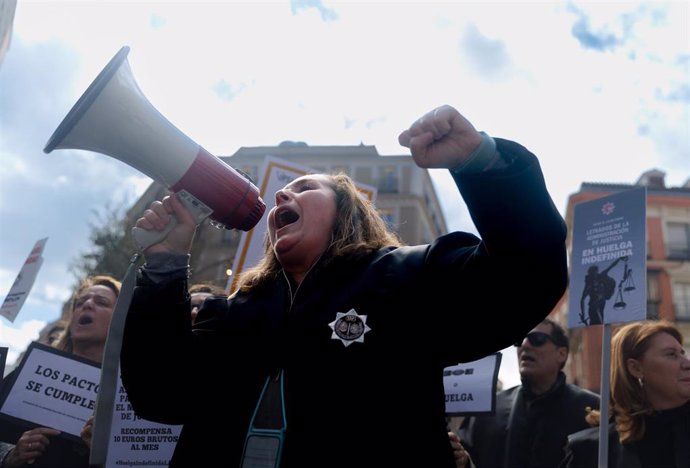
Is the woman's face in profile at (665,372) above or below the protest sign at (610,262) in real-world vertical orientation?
below

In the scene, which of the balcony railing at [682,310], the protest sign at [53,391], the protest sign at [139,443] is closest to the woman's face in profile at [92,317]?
the protest sign at [53,391]

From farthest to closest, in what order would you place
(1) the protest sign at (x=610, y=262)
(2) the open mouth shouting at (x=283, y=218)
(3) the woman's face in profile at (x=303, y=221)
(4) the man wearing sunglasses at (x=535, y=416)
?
(4) the man wearing sunglasses at (x=535, y=416) < (1) the protest sign at (x=610, y=262) < (2) the open mouth shouting at (x=283, y=218) < (3) the woman's face in profile at (x=303, y=221)

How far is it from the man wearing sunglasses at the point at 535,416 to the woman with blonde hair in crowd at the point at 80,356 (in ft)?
7.10

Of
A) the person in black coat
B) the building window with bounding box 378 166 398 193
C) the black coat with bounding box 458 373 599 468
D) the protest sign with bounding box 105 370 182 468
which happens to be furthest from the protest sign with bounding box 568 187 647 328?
the building window with bounding box 378 166 398 193

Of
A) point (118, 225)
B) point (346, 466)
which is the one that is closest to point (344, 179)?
point (346, 466)

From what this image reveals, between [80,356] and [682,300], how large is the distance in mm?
33337

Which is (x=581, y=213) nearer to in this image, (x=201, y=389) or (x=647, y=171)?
(x=201, y=389)

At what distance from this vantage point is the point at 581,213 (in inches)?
149

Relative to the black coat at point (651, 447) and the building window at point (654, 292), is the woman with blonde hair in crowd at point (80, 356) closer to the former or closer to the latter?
the black coat at point (651, 447)

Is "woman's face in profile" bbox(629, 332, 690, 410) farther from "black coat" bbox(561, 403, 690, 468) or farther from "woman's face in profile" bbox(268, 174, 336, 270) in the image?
"woman's face in profile" bbox(268, 174, 336, 270)

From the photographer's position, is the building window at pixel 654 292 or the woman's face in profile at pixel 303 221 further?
the building window at pixel 654 292

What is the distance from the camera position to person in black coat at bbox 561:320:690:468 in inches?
115

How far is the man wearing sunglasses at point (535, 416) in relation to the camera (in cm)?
379

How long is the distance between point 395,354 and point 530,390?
2884mm
